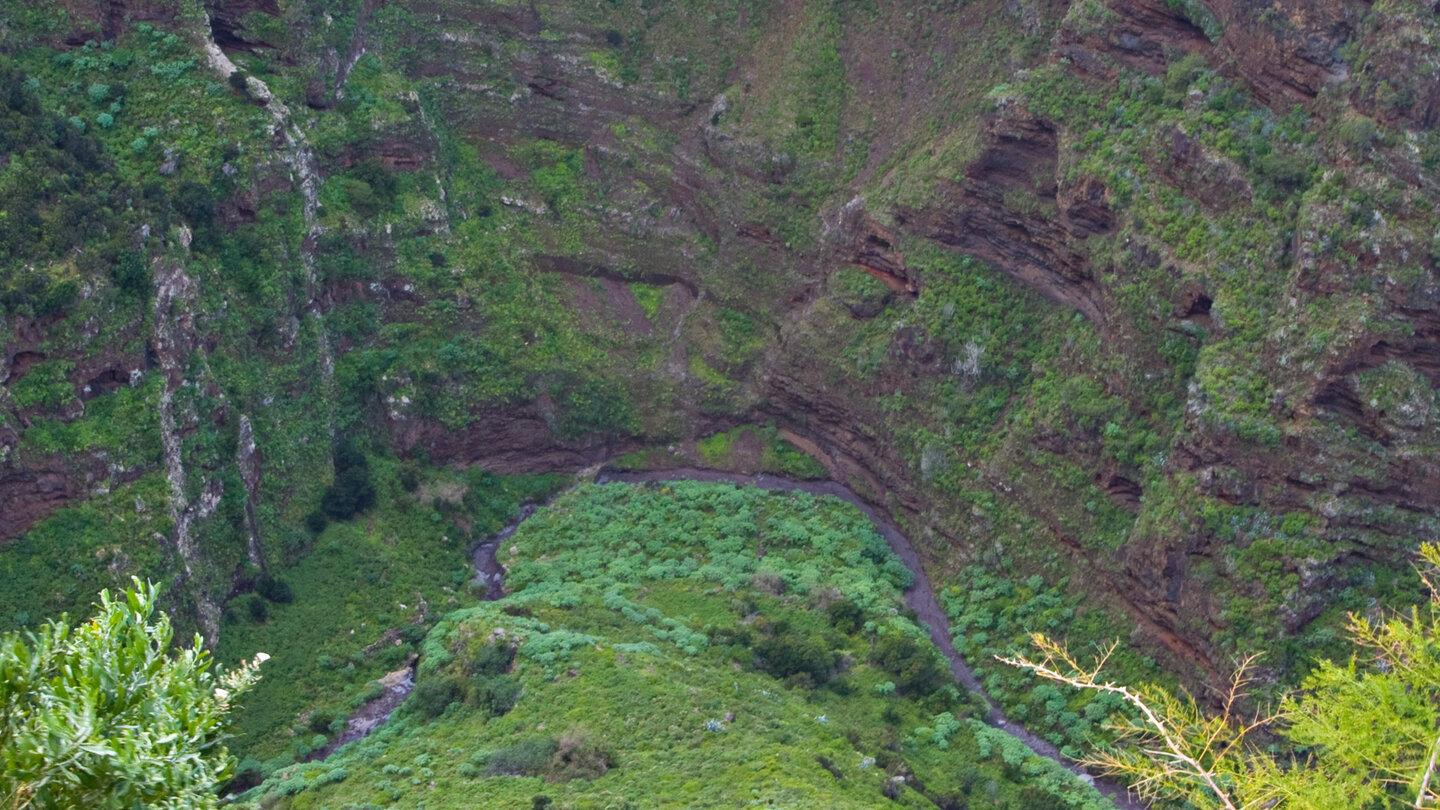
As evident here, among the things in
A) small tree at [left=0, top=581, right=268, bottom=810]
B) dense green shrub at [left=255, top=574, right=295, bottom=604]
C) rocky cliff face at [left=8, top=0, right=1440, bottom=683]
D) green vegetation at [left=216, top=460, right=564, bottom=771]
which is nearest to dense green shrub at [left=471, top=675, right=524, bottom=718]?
green vegetation at [left=216, top=460, right=564, bottom=771]

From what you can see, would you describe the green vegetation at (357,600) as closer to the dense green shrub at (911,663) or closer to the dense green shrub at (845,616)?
the dense green shrub at (845,616)

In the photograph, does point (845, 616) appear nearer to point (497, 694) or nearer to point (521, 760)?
point (497, 694)

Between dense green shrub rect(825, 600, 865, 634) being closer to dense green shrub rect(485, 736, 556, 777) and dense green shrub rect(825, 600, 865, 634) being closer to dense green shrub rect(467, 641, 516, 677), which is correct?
dense green shrub rect(467, 641, 516, 677)

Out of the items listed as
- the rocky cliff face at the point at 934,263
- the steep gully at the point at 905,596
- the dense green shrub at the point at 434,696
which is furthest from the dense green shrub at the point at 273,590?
the dense green shrub at the point at 434,696

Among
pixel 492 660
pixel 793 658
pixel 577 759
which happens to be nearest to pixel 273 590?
pixel 492 660

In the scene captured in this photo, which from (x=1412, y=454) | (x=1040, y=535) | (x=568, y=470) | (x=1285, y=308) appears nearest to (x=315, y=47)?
(x=568, y=470)

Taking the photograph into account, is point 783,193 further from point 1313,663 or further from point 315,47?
point 1313,663
